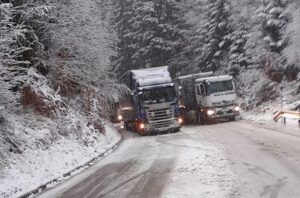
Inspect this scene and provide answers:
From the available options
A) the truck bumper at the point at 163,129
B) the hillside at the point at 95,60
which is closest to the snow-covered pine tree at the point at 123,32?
the hillside at the point at 95,60

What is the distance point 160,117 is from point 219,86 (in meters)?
6.53

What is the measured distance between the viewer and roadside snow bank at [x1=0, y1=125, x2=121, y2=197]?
14198 mm

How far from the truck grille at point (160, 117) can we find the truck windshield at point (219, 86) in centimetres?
550

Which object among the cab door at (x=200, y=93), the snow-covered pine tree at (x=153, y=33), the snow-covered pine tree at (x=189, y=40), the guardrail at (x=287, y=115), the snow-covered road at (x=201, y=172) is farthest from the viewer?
the snow-covered pine tree at (x=153, y=33)

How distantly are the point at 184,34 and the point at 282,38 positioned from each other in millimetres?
20946

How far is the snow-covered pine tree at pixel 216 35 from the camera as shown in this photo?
4412 centimetres

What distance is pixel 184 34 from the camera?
5512cm

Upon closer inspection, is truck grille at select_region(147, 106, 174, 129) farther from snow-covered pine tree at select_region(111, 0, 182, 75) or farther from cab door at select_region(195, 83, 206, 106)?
snow-covered pine tree at select_region(111, 0, 182, 75)

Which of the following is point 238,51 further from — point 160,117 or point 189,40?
point 160,117

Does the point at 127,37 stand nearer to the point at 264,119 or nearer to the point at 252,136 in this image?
the point at 264,119

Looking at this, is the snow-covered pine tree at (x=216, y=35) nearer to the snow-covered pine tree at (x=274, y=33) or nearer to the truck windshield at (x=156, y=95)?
the snow-covered pine tree at (x=274, y=33)

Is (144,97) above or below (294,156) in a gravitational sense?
above

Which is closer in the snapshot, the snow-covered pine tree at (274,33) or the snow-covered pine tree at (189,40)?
the snow-covered pine tree at (274,33)

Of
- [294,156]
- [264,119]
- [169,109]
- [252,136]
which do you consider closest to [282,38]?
[264,119]
